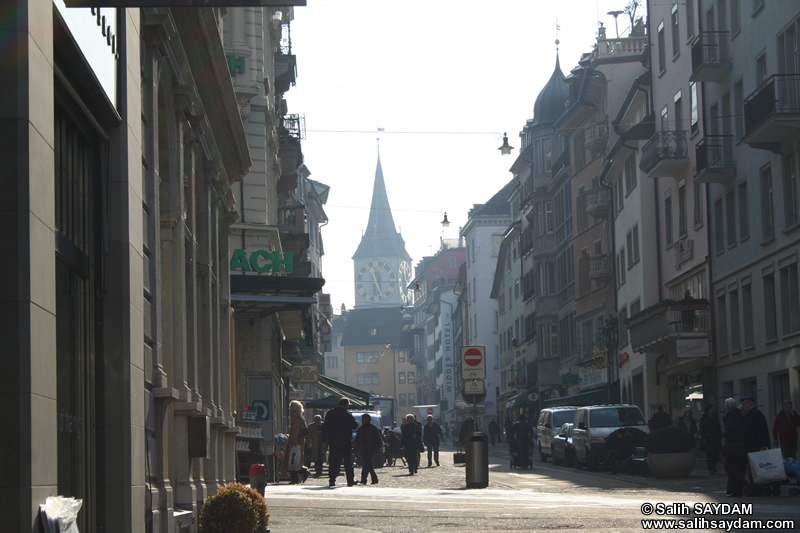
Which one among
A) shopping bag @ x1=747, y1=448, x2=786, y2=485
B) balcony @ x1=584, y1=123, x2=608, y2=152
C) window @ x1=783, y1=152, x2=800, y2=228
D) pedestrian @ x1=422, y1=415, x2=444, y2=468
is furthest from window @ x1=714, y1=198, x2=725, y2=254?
shopping bag @ x1=747, y1=448, x2=786, y2=485

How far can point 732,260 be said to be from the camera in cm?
3766

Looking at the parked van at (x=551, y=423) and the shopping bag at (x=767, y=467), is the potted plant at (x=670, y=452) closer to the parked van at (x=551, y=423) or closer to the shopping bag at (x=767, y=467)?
the shopping bag at (x=767, y=467)

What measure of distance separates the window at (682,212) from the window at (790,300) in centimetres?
1152

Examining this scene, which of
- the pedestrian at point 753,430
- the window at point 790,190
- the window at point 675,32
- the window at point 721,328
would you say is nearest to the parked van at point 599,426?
the window at point 721,328

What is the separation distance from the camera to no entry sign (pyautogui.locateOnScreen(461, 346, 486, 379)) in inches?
1051

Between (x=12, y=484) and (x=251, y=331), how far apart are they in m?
27.5

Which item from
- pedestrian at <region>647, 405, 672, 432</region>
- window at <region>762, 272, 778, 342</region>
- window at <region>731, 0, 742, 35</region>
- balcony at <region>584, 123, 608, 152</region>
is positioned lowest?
pedestrian at <region>647, 405, 672, 432</region>

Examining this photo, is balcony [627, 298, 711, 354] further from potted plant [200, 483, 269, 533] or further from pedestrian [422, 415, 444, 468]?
potted plant [200, 483, 269, 533]

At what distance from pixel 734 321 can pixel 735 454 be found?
60.5 feet

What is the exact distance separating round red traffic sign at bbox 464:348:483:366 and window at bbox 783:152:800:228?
30.7ft

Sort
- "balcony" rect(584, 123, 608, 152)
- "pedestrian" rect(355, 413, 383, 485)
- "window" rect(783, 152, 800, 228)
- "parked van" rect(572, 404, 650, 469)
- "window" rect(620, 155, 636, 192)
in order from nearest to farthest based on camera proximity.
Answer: "pedestrian" rect(355, 413, 383, 485) → "window" rect(783, 152, 800, 228) → "parked van" rect(572, 404, 650, 469) → "window" rect(620, 155, 636, 192) → "balcony" rect(584, 123, 608, 152)

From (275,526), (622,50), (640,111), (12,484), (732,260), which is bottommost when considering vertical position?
(275,526)

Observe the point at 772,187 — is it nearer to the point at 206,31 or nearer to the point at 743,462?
the point at 743,462

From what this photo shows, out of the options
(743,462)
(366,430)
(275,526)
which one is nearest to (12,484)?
(275,526)
